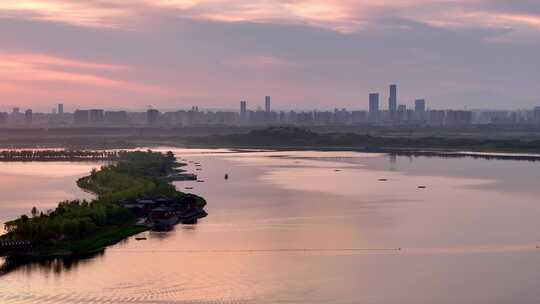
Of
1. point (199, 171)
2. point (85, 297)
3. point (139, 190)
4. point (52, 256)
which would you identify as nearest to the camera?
point (85, 297)

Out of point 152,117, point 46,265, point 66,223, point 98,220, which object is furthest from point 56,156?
point 152,117

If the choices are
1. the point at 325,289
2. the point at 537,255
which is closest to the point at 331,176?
the point at 537,255

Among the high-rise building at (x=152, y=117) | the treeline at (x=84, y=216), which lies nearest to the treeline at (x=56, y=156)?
the treeline at (x=84, y=216)

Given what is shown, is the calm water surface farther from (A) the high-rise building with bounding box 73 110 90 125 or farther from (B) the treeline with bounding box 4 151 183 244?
(A) the high-rise building with bounding box 73 110 90 125

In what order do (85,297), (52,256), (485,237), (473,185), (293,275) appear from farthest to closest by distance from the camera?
(473,185), (485,237), (52,256), (293,275), (85,297)

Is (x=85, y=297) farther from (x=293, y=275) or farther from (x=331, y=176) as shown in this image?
(x=331, y=176)

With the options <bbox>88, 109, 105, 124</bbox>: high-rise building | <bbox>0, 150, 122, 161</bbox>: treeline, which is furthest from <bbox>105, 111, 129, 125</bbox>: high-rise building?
<bbox>0, 150, 122, 161</bbox>: treeline

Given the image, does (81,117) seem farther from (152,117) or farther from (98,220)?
(98,220)
